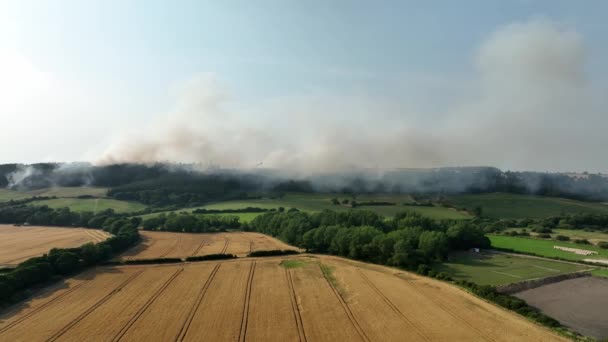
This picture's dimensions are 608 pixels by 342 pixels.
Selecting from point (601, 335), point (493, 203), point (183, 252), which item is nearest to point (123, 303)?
point (183, 252)

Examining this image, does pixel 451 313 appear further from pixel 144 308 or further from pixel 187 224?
pixel 187 224

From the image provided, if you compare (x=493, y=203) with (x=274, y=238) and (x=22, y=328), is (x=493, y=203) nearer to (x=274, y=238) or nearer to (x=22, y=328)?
(x=274, y=238)

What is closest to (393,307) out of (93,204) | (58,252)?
(58,252)

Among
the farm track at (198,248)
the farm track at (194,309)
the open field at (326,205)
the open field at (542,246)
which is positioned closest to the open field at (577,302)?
the open field at (542,246)

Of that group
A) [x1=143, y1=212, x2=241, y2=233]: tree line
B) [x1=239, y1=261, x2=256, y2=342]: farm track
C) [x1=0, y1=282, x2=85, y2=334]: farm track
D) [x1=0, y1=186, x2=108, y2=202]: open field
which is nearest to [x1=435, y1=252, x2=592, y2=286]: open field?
[x1=239, y1=261, x2=256, y2=342]: farm track

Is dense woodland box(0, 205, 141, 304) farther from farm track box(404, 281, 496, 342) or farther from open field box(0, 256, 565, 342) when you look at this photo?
farm track box(404, 281, 496, 342)
